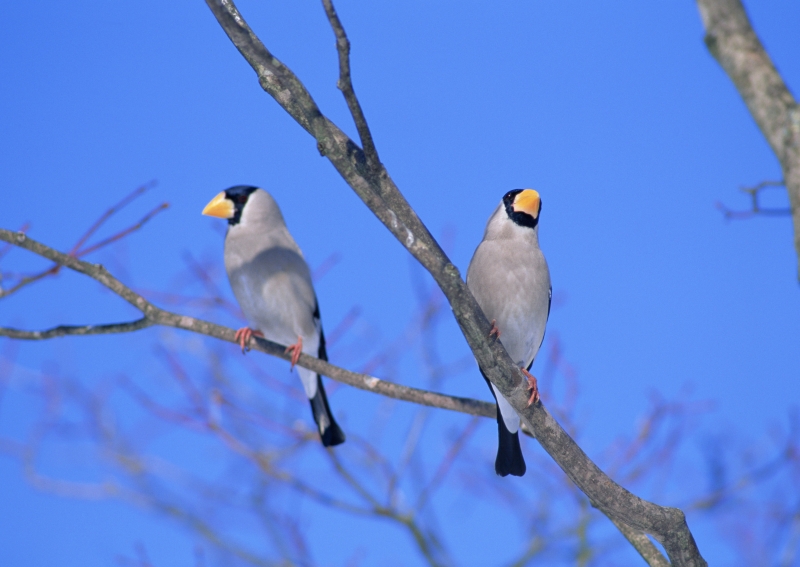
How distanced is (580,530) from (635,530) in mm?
2333

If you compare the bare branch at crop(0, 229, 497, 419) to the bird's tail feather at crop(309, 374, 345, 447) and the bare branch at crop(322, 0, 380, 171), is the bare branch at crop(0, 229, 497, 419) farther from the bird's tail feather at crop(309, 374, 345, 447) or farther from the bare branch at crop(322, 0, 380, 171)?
the bird's tail feather at crop(309, 374, 345, 447)

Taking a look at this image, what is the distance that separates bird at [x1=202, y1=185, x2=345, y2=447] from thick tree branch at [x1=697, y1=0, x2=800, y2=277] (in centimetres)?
327

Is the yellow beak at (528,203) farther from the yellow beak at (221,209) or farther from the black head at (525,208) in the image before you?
the yellow beak at (221,209)

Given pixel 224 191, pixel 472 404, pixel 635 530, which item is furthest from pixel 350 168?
pixel 224 191

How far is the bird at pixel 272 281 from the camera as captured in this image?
15.2 ft

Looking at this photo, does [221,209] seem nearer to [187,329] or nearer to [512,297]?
[187,329]

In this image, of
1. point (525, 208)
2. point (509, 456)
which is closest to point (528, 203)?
point (525, 208)

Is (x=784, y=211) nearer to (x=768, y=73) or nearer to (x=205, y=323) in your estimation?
(x=768, y=73)

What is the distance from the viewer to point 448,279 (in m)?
2.42

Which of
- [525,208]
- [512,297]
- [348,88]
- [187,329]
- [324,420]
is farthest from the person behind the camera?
[324,420]

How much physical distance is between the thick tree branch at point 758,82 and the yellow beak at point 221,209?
12.6ft

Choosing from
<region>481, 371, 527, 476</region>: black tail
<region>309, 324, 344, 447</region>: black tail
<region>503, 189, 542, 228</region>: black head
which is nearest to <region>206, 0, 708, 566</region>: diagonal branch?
<region>481, 371, 527, 476</region>: black tail

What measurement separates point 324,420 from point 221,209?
1698mm

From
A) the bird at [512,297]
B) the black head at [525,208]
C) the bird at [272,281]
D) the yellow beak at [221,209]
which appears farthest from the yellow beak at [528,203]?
the yellow beak at [221,209]
